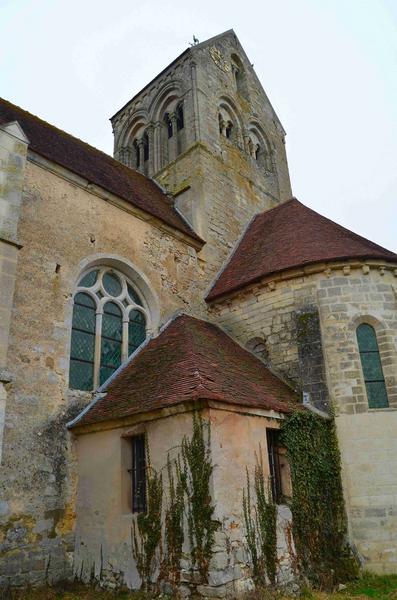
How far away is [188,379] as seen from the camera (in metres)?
7.43

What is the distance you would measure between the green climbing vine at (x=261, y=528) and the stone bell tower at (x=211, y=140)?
21.4 ft

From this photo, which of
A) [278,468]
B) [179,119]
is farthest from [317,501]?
[179,119]

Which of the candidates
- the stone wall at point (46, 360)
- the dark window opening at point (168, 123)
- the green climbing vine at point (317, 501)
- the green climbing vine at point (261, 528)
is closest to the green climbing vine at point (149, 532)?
the green climbing vine at point (261, 528)

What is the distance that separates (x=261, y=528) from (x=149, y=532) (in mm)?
1617

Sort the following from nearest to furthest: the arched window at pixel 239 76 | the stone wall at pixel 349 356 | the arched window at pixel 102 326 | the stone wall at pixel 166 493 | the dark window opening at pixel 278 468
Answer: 1. the stone wall at pixel 166 493
2. the dark window opening at pixel 278 468
3. the stone wall at pixel 349 356
4. the arched window at pixel 102 326
5. the arched window at pixel 239 76

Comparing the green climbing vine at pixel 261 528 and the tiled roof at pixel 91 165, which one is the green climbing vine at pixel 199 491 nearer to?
the green climbing vine at pixel 261 528

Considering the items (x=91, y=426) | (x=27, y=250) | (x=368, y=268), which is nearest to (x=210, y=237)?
(x=368, y=268)

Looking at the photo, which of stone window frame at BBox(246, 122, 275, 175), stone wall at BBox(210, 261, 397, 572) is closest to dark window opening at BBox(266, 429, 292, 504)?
stone wall at BBox(210, 261, 397, 572)

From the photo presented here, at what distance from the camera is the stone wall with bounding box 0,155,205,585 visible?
722 centimetres

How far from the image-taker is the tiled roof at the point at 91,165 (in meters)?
10.3

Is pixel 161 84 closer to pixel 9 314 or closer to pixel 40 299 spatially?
pixel 40 299

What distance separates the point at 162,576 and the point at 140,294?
5866mm

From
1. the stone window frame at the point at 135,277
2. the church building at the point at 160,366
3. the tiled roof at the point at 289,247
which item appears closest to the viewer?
the church building at the point at 160,366

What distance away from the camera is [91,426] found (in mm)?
8109
